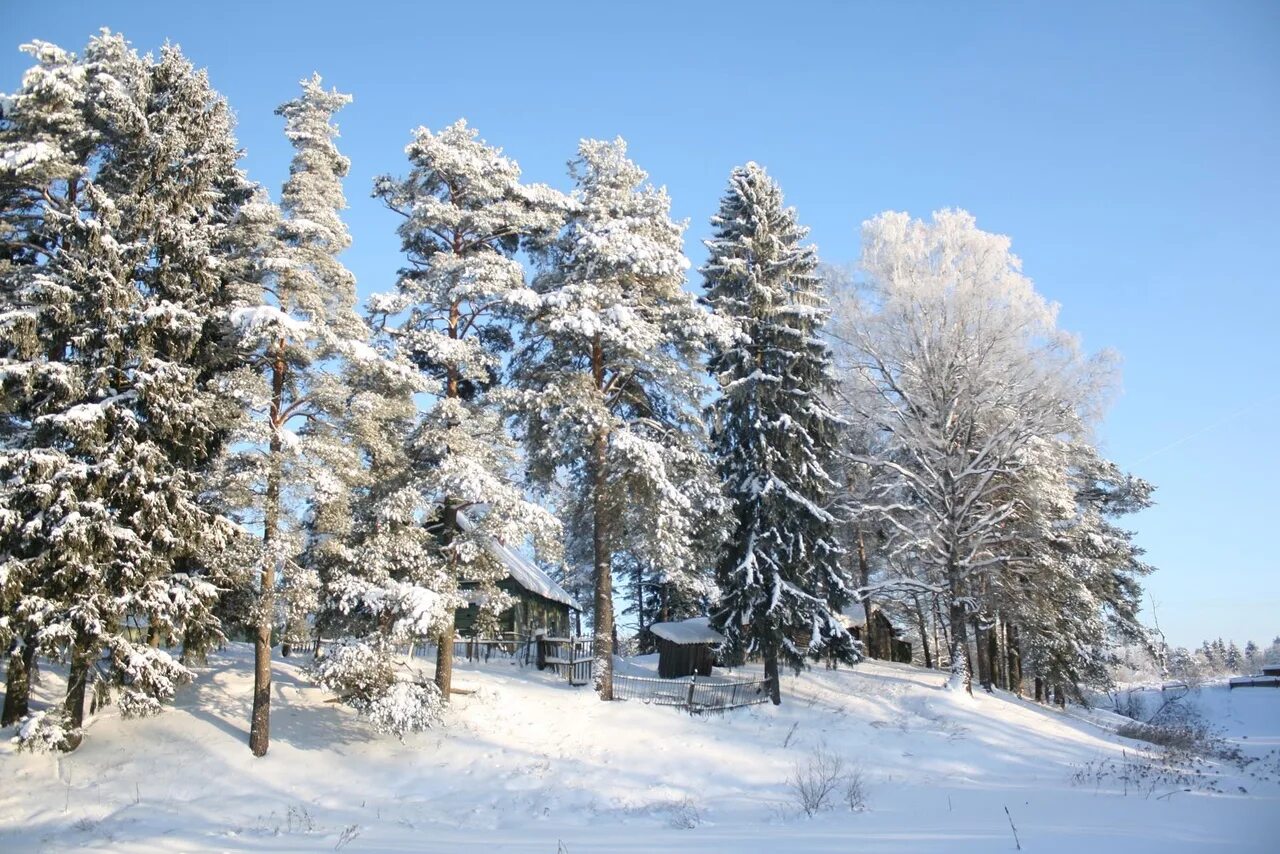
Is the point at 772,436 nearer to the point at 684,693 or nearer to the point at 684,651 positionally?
the point at 684,693

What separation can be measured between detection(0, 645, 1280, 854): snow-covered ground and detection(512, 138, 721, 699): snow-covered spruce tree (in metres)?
3.62

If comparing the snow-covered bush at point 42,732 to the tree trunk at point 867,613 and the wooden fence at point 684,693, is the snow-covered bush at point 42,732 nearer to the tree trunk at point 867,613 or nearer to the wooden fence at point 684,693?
the wooden fence at point 684,693

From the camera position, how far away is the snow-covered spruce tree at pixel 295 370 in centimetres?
1518

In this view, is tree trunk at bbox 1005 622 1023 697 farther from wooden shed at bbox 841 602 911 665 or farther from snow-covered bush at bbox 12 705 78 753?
snow-covered bush at bbox 12 705 78 753

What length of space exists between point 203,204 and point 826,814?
16937 millimetres

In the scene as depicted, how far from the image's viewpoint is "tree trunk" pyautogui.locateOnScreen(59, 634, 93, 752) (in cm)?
1362

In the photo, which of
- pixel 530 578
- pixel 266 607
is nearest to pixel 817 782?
pixel 266 607

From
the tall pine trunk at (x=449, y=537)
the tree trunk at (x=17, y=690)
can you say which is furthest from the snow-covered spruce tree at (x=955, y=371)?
the tree trunk at (x=17, y=690)

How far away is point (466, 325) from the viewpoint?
20.2m

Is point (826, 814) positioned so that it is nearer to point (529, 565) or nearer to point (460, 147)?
point (460, 147)

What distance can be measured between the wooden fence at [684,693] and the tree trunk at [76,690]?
1162cm

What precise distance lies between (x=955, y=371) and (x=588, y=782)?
16170mm

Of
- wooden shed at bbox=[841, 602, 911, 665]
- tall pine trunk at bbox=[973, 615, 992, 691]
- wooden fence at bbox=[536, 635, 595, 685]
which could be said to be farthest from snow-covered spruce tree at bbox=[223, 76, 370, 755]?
tall pine trunk at bbox=[973, 615, 992, 691]

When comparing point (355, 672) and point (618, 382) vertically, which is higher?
point (618, 382)
